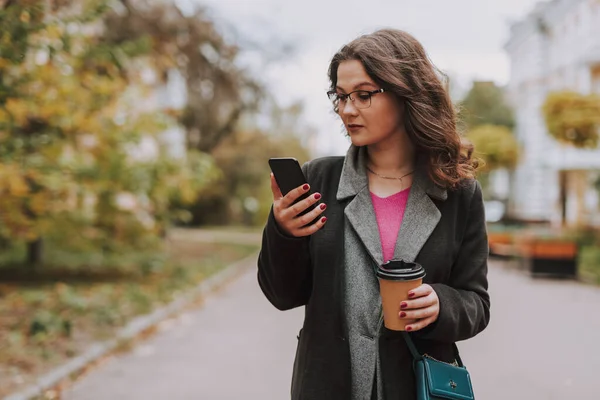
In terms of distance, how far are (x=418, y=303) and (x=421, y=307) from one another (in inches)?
1.2

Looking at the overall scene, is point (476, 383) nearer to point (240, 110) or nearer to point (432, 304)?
point (432, 304)

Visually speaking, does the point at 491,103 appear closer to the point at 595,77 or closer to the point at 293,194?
the point at 595,77

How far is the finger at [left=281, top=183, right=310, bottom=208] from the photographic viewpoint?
191 cm

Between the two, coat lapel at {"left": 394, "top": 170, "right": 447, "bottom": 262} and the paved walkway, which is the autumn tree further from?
coat lapel at {"left": 394, "top": 170, "right": 447, "bottom": 262}

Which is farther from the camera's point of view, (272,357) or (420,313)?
(272,357)

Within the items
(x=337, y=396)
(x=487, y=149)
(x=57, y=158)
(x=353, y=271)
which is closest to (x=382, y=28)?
(x=353, y=271)

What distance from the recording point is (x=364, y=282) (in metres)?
2.07

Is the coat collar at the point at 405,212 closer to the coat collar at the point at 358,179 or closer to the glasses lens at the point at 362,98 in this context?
the coat collar at the point at 358,179

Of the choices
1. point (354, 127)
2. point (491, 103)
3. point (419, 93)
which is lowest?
point (354, 127)

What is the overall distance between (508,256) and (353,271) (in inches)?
725

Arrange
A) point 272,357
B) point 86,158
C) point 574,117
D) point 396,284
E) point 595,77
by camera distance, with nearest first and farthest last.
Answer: point 396,284, point 272,357, point 86,158, point 574,117, point 595,77

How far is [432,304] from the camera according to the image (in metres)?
1.94

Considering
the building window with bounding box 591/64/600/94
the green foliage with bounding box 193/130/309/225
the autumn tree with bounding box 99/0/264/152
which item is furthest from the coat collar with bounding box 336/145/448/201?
the building window with bounding box 591/64/600/94

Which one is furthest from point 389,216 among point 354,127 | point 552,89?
point 552,89
